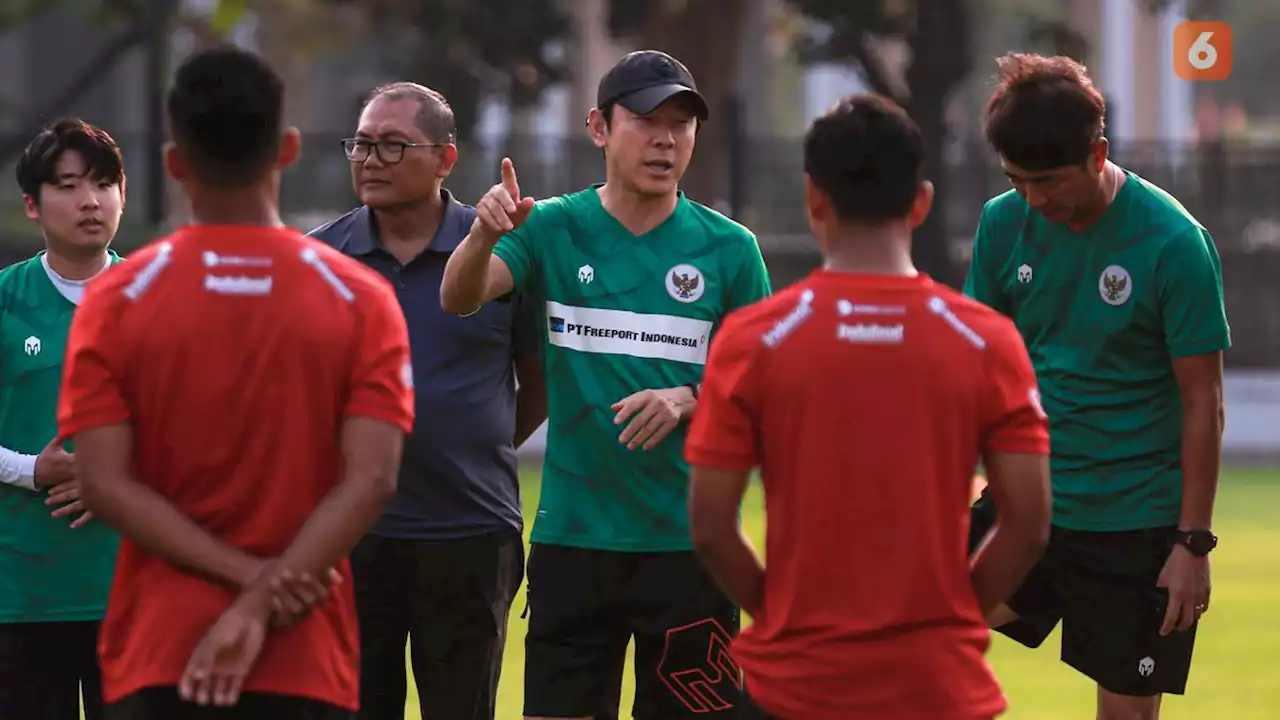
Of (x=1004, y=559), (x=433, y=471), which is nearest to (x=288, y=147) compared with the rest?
(x=1004, y=559)

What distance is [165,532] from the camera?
417cm

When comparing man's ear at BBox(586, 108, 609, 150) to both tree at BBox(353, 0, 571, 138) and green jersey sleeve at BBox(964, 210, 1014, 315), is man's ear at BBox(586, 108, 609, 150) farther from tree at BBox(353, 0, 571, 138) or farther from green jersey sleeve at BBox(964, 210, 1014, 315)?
tree at BBox(353, 0, 571, 138)

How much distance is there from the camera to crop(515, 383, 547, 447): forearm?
6930mm

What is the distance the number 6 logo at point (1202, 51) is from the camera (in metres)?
20.4

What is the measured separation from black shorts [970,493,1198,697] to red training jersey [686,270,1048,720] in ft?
6.45

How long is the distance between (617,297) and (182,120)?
205 cm

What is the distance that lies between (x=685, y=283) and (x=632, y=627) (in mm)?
996

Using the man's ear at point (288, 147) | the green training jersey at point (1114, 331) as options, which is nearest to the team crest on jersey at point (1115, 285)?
the green training jersey at point (1114, 331)

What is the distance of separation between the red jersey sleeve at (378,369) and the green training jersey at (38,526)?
79.6 inches

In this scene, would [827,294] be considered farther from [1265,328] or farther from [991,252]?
[1265,328]

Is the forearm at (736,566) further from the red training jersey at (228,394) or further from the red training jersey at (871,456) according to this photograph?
the red training jersey at (228,394)

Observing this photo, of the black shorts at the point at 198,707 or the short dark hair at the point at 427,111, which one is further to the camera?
the short dark hair at the point at 427,111

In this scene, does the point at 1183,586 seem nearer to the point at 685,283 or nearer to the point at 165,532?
the point at 685,283

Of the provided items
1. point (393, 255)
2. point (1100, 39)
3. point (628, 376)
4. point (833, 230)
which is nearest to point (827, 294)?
point (833, 230)
